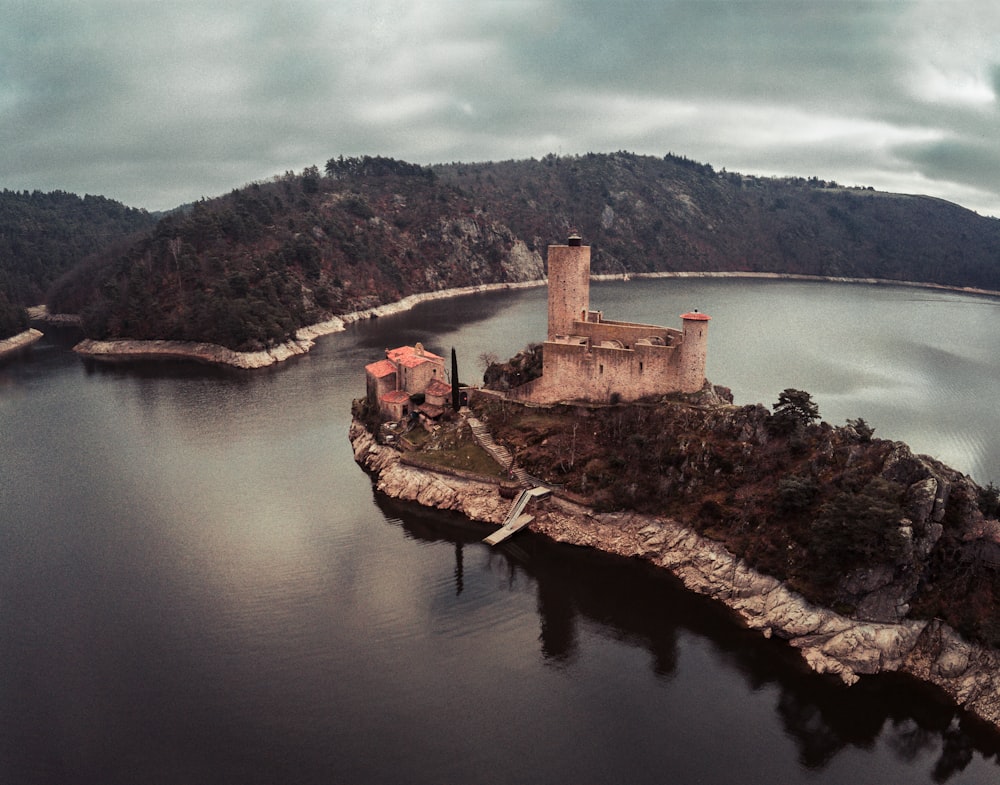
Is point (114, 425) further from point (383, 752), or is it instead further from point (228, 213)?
point (228, 213)

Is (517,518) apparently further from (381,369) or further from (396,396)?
(381,369)

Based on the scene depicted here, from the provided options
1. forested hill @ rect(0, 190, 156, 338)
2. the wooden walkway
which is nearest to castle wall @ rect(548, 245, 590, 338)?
the wooden walkway

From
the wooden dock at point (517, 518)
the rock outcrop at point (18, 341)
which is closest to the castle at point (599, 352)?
the wooden dock at point (517, 518)

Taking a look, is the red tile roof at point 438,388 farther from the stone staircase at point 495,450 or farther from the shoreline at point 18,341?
the shoreline at point 18,341

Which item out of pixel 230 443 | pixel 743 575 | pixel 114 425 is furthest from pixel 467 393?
pixel 114 425

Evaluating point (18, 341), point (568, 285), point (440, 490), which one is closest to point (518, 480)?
point (440, 490)

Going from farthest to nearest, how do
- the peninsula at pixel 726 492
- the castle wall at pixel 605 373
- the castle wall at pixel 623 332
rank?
the castle wall at pixel 623 332 → the castle wall at pixel 605 373 → the peninsula at pixel 726 492

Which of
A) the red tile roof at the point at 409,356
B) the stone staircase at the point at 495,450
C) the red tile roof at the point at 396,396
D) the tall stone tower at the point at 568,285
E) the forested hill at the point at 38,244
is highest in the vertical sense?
the forested hill at the point at 38,244
